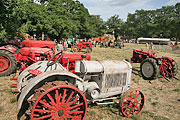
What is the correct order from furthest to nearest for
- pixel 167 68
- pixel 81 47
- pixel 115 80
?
pixel 81 47, pixel 167 68, pixel 115 80

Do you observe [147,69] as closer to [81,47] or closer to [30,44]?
[30,44]

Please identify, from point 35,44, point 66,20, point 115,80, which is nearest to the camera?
point 115,80

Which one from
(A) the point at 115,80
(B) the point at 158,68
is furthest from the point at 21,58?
(B) the point at 158,68

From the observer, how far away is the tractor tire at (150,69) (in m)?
6.66

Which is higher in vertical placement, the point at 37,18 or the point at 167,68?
the point at 37,18

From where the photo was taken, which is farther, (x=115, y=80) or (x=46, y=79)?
(x=115, y=80)

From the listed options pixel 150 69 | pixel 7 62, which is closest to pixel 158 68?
pixel 150 69

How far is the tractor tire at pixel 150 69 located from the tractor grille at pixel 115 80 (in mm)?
3793

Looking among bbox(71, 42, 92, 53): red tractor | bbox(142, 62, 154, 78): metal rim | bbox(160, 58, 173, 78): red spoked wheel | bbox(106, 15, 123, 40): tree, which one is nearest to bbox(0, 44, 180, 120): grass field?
bbox(142, 62, 154, 78): metal rim

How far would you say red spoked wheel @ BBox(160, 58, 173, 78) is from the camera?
7145mm

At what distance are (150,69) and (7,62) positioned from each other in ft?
23.0

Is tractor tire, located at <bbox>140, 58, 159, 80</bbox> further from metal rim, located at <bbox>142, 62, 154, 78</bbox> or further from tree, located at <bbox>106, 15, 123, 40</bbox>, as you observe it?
tree, located at <bbox>106, 15, 123, 40</bbox>

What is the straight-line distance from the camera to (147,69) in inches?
280

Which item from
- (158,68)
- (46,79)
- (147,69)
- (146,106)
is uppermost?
(46,79)
